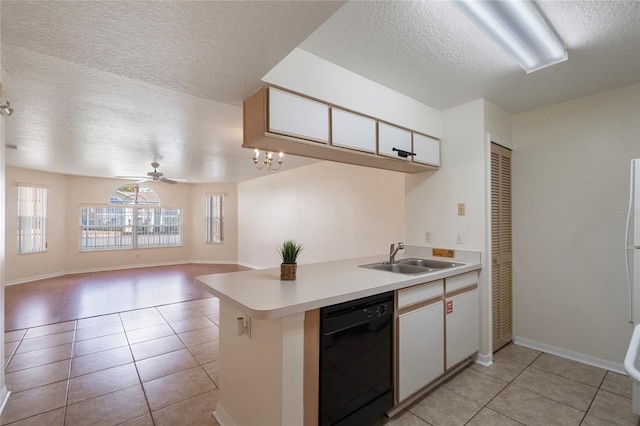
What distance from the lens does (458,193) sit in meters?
2.86

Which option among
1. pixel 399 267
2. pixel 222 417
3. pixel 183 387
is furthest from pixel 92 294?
pixel 399 267

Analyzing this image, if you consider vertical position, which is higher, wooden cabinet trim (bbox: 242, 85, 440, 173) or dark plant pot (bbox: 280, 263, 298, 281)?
wooden cabinet trim (bbox: 242, 85, 440, 173)

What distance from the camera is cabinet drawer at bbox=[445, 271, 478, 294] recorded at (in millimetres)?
2336

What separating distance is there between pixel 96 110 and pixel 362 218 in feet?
11.9

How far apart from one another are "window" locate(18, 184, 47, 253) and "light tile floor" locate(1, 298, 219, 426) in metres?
3.96

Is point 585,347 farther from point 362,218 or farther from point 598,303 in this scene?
point 362,218

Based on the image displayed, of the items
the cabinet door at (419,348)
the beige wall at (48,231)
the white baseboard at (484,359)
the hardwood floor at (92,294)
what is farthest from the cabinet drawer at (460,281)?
the beige wall at (48,231)

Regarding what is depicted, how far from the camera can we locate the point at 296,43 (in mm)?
1529

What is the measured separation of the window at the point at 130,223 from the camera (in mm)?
7672

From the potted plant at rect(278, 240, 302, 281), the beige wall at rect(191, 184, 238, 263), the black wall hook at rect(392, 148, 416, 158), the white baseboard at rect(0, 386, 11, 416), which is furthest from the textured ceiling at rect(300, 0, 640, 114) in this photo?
the beige wall at rect(191, 184, 238, 263)

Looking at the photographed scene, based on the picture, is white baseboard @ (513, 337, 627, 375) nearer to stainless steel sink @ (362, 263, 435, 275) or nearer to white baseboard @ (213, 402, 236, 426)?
stainless steel sink @ (362, 263, 435, 275)

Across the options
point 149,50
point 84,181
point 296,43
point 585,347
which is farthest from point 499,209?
point 84,181

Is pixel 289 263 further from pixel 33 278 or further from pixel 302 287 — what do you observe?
pixel 33 278

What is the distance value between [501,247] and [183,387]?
3.25 m
